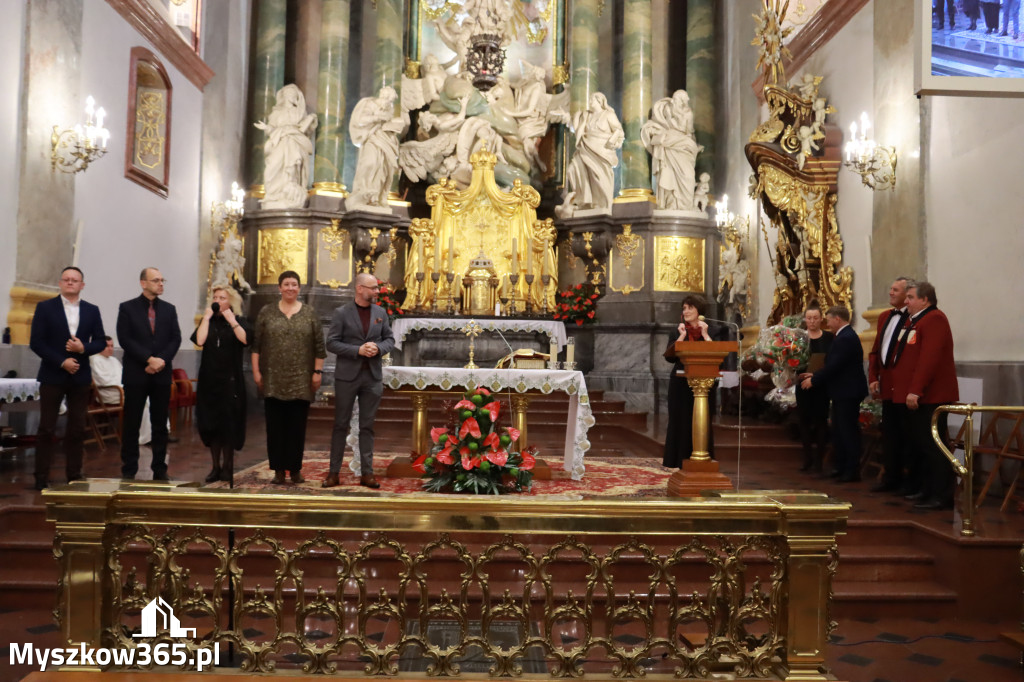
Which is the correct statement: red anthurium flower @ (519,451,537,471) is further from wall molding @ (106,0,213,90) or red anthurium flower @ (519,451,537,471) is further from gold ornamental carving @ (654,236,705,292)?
gold ornamental carving @ (654,236,705,292)

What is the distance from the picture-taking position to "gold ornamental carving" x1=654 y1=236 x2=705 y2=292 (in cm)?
1413

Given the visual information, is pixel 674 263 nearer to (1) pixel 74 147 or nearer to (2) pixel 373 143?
(2) pixel 373 143

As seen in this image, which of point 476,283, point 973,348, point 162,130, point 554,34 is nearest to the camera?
point 973,348

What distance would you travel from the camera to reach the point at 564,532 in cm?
290

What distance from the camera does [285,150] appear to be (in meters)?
14.4

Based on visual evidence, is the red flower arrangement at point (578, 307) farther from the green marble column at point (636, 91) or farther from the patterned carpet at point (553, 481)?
the patterned carpet at point (553, 481)

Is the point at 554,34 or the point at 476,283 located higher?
the point at 554,34

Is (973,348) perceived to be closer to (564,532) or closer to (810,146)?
(810,146)

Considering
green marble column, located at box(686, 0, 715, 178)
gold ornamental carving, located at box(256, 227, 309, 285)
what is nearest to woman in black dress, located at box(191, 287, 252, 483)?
gold ornamental carving, located at box(256, 227, 309, 285)

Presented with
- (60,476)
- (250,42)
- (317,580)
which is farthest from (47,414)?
(250,42)

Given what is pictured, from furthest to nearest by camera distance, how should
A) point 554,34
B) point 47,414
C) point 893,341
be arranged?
point 554,34 → point 893,341 → point 47,414

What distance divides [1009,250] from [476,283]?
8.81 metres

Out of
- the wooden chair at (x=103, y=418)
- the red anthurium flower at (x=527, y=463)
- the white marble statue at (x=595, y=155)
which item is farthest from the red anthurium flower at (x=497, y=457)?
the white marble statue at (x=595, y=155)

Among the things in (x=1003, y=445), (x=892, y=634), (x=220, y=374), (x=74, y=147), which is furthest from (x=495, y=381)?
(x=74, y=147)
